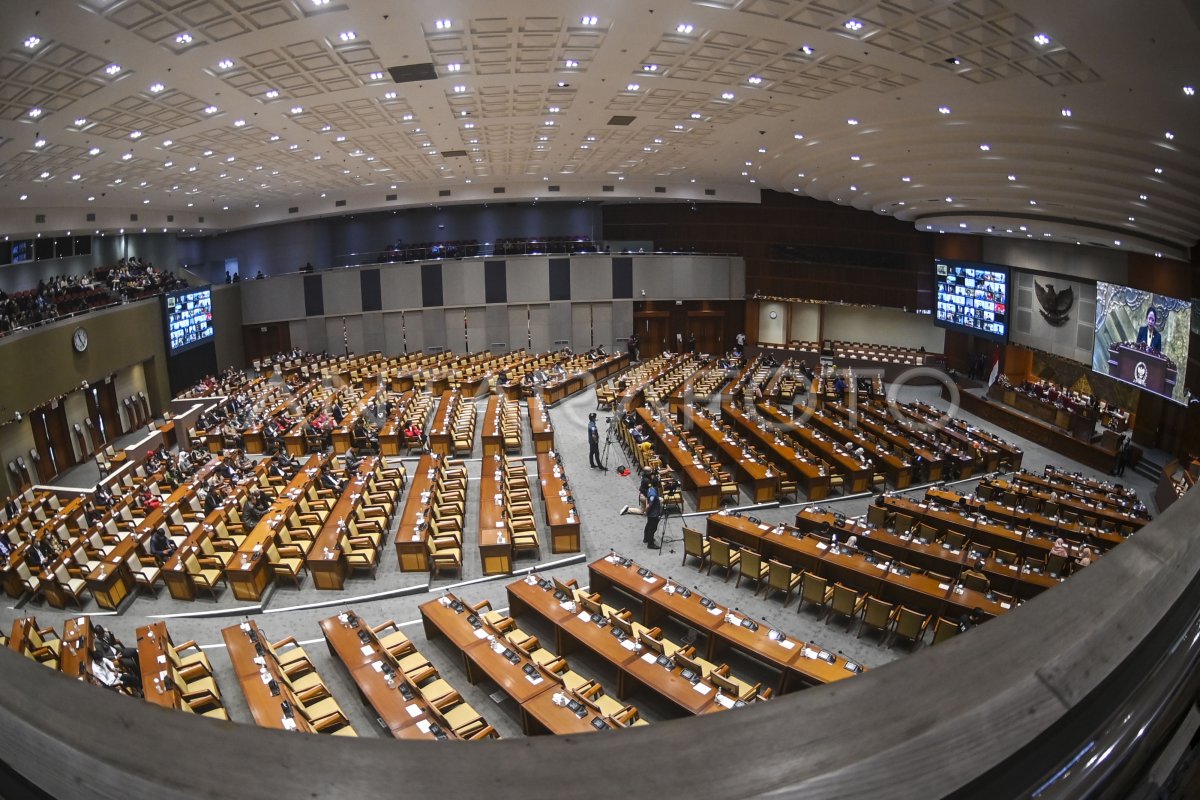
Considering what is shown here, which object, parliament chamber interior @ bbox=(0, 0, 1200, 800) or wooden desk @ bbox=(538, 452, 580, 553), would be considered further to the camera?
wooden desk @ bbox=(538, 452, 580, 553)

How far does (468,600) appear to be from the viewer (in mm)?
10055

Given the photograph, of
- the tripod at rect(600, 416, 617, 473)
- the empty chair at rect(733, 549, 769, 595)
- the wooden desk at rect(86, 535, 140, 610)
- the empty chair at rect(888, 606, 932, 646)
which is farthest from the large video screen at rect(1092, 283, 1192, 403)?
Result: the wooden desk at rect(86, 535, 140, 610)

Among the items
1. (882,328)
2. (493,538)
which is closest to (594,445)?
(493,538)

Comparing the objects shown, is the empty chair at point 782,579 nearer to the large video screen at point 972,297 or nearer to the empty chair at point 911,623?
the empty chair at point 911,623

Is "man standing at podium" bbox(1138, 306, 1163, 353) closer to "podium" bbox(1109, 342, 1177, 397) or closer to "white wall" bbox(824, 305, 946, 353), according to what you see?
"podium" bbox(1109, 342, 1177, 397)

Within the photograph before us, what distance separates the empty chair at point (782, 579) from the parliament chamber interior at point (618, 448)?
10 cm

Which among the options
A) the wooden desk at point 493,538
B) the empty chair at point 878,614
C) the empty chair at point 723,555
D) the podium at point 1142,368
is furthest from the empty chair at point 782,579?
the podium at point 1142,368

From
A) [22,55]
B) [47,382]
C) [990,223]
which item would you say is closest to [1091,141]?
[990,223]

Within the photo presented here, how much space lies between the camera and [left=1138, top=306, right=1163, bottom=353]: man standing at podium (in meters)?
16.8

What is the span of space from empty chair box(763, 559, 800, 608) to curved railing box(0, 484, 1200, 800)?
897 cm

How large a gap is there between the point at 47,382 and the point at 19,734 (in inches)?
843

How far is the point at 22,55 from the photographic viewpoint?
8.58 meters

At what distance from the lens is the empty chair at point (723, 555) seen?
10.3 m

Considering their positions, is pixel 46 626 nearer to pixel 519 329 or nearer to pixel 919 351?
pixel 519 329
